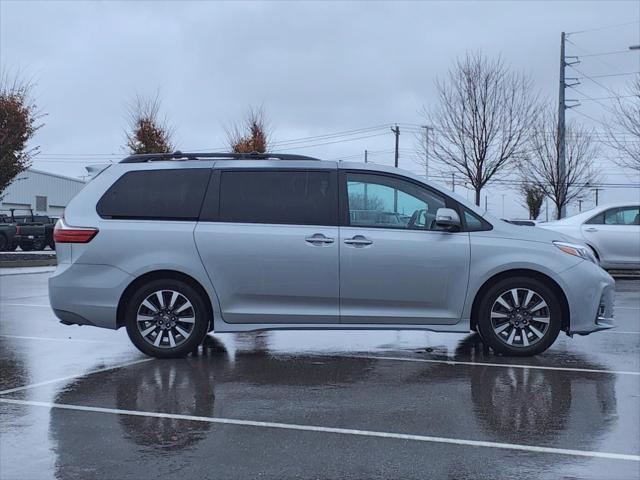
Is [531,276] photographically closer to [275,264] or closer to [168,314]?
[275,264]

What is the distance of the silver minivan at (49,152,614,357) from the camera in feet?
25.2

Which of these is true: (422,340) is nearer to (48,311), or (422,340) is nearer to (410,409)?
(410,409)

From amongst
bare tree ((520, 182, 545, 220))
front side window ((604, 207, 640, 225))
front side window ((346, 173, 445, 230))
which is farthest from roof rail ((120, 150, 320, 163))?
bare tree ((520, 182, 545, 220))

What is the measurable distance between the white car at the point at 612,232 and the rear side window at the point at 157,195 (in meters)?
11.2

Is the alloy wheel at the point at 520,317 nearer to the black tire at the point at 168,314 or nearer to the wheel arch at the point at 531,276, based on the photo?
the wheel arch at the point at 531,276

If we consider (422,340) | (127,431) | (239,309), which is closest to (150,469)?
(127,431)

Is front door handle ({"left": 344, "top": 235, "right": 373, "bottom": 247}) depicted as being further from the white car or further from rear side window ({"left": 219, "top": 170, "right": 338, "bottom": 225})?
the white car

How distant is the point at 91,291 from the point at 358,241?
262cm

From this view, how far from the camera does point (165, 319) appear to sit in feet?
25.4

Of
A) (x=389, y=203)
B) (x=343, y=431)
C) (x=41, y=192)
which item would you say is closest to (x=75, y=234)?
(x=389, y=203)

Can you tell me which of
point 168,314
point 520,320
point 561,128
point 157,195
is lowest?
point 520,320

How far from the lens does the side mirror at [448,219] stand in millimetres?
7613

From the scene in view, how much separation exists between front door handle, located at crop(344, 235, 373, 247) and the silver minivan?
2 cm

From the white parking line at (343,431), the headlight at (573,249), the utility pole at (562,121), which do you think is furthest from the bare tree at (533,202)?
the white parking line at (343,431)
